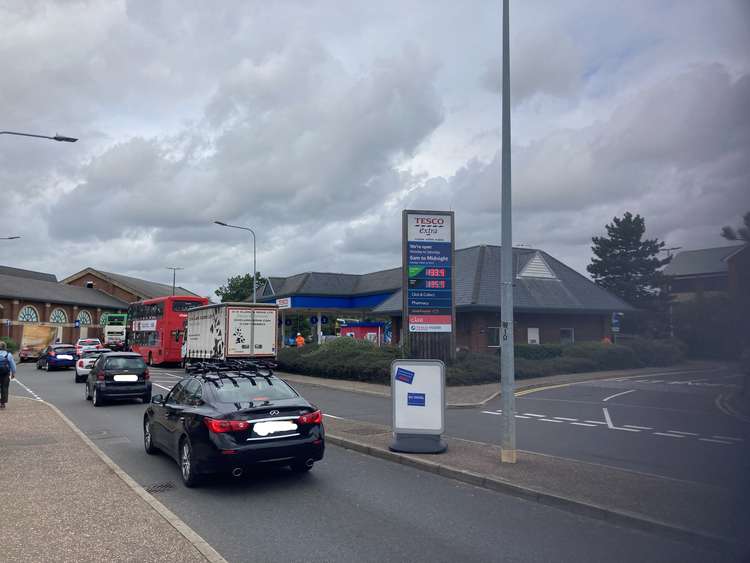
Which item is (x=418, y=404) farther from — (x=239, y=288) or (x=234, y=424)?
(x=239, y=288)

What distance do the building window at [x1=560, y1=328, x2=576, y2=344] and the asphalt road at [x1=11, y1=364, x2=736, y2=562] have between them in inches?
1153

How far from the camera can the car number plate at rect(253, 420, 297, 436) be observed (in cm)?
784

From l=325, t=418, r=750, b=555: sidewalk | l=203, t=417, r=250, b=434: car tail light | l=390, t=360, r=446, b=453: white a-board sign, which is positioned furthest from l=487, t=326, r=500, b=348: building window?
l=203, t=417, r=250, b=434: car tail light

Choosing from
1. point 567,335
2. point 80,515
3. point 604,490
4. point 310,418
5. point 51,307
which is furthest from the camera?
point 51,307

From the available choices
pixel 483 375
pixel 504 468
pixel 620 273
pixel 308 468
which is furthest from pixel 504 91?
pixel 620 273

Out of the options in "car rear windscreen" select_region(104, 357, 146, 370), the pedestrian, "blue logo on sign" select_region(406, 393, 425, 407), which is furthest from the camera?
"car rear windscreen" select_region(104, 357, 146, 370)

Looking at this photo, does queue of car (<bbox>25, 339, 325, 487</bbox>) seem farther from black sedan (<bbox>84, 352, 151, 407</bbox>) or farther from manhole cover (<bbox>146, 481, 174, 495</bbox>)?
black sedan (<bbox>84, 352, 151, 407</bbox>)

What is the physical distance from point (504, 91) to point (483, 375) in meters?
15.9

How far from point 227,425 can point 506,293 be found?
172 inches

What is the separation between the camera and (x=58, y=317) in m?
70.9

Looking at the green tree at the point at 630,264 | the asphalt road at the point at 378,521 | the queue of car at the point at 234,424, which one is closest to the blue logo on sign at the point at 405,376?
the asphalt road at the point at 378,521

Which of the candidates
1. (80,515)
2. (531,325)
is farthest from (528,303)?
(80,515)

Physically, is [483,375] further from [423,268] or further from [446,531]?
[446,531]

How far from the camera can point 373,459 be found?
1005 centimetres
